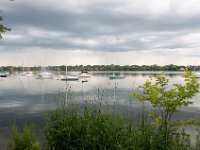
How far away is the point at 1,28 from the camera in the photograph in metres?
14.6

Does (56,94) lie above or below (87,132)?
below

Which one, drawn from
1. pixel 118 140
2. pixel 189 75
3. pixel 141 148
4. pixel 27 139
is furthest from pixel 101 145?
pixel 189 75

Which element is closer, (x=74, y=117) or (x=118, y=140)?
(x=118, y=140)

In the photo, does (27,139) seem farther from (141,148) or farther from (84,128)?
(141,148)

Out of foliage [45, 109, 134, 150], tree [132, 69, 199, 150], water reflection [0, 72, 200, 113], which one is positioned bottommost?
water reflection [0, 72, 200, 113]

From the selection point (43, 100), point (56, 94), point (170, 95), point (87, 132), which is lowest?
point (43, 100)

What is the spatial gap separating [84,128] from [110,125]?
70cm

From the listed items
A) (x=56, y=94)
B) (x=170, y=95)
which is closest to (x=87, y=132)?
(x=170, y=95)

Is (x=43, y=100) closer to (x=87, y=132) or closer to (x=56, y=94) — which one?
(x=56, y=94)

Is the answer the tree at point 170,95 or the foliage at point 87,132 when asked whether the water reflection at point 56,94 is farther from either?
the tree at point 170,95

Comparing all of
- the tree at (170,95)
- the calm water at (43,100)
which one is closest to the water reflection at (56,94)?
the calm water at (43,100)

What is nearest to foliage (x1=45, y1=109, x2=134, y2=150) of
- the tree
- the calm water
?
the calm water

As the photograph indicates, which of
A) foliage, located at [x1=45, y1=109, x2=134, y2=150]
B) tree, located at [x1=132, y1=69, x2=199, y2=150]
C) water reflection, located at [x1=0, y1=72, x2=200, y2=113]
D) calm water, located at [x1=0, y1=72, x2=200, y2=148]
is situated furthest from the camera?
water reflection, located at [x1=0, y1=72, x2=200, y2=113]

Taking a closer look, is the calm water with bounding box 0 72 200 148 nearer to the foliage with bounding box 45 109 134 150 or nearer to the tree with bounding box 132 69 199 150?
the foliage with bounding box 45 109 134 150
